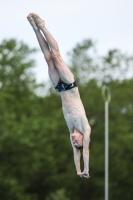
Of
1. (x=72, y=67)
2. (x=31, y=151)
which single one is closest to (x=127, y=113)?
(x=72, y=67)

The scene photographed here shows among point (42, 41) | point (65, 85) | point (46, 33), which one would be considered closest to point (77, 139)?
point (65, 85)

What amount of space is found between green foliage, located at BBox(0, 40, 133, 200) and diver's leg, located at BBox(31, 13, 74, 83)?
95.7 feet

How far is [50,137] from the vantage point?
157 ft

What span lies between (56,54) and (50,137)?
34.0 meters

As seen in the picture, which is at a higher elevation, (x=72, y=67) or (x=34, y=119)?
(x=72, y=67)

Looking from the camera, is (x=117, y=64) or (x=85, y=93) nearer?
(x=85, y=93)

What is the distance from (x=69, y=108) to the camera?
14.1 metres

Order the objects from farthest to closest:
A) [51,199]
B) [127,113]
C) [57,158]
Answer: [127,113] < [57,158] < [51,199]

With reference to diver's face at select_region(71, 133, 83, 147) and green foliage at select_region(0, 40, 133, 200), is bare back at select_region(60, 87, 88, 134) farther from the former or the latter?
green foliage at select_region(0, 40, 133, 200)

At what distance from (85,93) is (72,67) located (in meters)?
3.48

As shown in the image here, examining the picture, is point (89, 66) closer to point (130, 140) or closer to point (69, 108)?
point (130, 140)

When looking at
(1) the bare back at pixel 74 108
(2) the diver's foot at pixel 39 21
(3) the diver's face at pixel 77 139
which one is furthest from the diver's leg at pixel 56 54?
(3) the diver's face at pixel 77 139

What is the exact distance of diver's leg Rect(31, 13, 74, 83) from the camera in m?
14.0

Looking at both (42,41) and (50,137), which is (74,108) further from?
(50,137)
